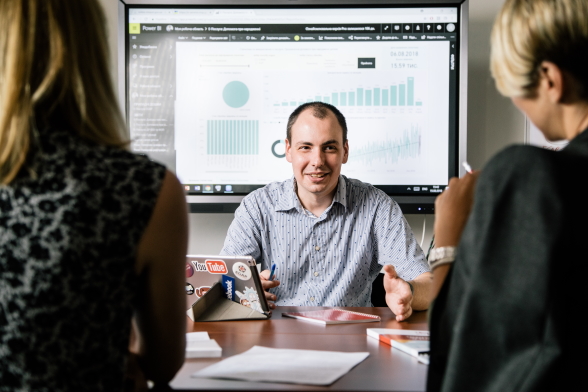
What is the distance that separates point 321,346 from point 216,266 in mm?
464

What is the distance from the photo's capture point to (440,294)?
2.59ft

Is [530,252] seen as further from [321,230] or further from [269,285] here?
[321,230]

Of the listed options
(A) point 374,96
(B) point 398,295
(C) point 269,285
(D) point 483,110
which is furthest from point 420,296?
(D) point 483,110

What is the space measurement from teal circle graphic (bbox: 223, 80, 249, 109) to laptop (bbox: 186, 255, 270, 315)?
4.24 ft

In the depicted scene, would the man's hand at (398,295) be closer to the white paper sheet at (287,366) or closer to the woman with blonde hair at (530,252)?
the white paper sheet at (287,366)

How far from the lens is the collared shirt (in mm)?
2238

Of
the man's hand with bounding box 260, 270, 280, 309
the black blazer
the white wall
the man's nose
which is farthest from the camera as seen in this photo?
the white wall

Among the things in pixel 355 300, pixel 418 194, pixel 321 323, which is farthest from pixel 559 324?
pixel 418 194

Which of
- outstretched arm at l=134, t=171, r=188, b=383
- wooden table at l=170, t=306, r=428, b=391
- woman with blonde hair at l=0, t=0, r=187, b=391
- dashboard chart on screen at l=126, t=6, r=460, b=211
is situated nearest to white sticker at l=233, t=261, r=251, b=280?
wooden table at l=170, t=306, r=428, b=391

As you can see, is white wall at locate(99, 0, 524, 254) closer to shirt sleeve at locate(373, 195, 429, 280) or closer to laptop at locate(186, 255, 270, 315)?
shirt sleeve at locate(373, 195, 429, 280)

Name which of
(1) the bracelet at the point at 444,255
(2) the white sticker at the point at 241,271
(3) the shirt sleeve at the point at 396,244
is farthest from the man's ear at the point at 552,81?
(3) the shirt sleeve at the point at 396,244

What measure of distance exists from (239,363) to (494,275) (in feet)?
1.98

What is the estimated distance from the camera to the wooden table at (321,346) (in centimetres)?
96

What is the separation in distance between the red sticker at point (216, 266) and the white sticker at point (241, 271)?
34 millimetres
